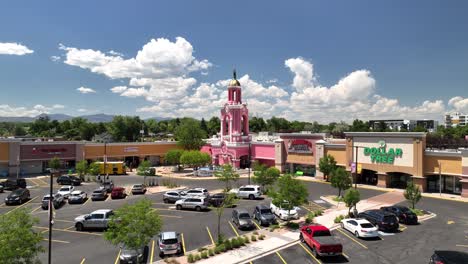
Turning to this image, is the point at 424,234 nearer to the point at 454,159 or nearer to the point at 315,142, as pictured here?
the point at 454,159

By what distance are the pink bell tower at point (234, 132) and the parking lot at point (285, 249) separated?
31.8m

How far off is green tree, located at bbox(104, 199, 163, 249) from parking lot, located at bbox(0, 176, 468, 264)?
162 inches

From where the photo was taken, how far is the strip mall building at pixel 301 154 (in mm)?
46250

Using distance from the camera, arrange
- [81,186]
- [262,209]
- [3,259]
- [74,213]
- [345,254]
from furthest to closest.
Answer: [81,186] → [74,213] → [262,209] → [345,254] → [3,259]

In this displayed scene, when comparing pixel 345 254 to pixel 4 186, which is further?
pixel 4 186

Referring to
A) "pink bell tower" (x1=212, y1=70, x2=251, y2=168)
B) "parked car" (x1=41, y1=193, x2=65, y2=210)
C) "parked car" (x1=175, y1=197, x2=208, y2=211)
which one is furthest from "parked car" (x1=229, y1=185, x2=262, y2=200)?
"pink bell tower" (x1=212, y1=70, x2=251, y2=168)

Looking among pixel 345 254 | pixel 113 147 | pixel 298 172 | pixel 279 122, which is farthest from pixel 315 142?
pixel 279 122

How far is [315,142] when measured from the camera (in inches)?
2408

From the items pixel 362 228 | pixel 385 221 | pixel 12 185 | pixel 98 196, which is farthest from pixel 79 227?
pixel 12 185

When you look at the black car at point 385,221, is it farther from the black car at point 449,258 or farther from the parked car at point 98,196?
the parked car at point 98,196

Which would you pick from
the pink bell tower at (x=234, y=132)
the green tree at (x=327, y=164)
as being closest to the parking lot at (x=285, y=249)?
the green tree at (x=327, y=164)

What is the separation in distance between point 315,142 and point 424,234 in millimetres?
34393

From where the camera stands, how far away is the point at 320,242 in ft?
72.6

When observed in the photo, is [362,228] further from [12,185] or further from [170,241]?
[12,185]
